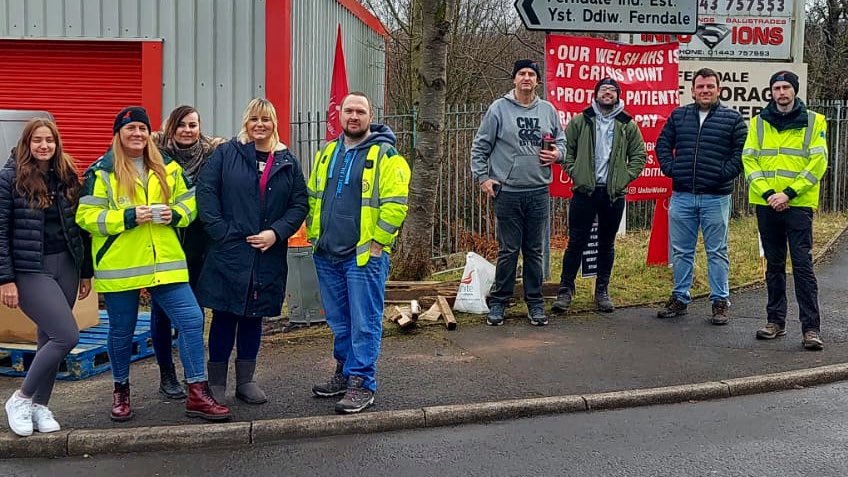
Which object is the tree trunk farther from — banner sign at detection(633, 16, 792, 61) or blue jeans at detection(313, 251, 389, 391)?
banner sign at detection(633, 16, 792, 61)

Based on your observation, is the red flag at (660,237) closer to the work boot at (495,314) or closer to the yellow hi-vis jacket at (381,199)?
the work boot at (495,314)

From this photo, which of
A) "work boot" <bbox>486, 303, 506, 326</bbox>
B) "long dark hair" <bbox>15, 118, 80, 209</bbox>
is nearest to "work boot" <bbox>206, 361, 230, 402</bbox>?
"long dark hair" <bbox>15, 118, 80, 209</bbox>

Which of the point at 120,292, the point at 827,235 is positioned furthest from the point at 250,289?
the point at 827,235

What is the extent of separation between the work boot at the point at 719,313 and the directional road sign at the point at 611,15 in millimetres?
2792

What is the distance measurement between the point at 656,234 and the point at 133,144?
6.68 metres

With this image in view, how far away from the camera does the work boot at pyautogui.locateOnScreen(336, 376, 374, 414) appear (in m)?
5.54

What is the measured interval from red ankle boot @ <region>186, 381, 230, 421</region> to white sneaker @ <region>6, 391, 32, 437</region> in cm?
89

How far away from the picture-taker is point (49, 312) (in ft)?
17.0

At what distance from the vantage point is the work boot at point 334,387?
5.96 m

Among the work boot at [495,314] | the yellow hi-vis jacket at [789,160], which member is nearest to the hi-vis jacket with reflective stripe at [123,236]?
the work boot at [495,314]

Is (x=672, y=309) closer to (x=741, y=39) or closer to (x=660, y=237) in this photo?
(x=660, y=237)

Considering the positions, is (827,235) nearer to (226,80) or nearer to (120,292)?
(226,80)

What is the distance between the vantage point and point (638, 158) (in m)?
8.30

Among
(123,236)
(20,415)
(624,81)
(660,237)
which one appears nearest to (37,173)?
(123,236)
